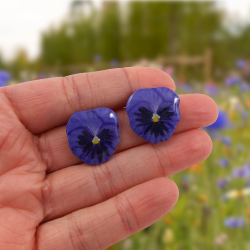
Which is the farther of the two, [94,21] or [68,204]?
[94,21]

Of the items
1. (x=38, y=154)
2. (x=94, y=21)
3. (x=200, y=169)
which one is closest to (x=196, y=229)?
(x=200, y=169)

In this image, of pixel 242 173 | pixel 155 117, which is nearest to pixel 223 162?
pixel 242 173

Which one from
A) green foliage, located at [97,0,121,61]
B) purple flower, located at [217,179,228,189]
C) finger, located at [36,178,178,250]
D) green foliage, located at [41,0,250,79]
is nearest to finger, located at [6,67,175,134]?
finger, located at [36,178,178,250]

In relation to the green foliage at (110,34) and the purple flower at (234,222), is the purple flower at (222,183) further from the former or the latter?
the green foliage at (110,34)

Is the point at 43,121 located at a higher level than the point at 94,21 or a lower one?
higher

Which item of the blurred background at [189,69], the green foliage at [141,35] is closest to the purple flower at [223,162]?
the blurred background at [189,69]

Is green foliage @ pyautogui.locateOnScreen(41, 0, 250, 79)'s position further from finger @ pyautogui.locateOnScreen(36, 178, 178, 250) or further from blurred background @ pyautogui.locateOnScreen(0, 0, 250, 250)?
finger @ pyautogui.locateOnScreen(36, 178, 178, 250)

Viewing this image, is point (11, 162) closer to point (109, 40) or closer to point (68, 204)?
point (68, 204)

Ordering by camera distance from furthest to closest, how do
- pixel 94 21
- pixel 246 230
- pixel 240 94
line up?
pixel 94 21
pixel 240 94
pixel 246 230
